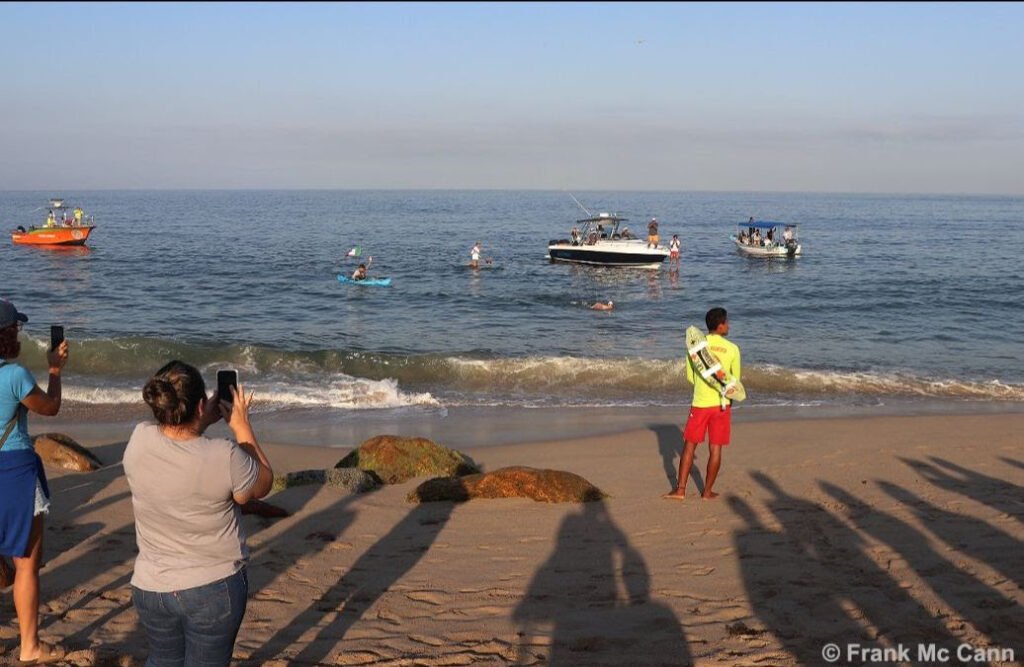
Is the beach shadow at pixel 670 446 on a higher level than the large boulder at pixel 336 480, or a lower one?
lower

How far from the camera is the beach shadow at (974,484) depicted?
24.7 feet

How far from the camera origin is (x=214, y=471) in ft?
10.1

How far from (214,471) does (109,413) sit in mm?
11635

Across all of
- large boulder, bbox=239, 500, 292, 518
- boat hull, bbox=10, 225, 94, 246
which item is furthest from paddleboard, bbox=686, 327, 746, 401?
boat hull, bbox=10, 225, 94, 246

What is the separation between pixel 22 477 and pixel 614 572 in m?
3.61

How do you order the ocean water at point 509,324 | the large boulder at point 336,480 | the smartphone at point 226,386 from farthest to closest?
the ocean water at point 509,324, the large boulder at point 336,480, the smartphone at point 226,386

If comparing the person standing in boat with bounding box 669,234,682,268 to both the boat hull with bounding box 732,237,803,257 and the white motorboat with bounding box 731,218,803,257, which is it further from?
the boat hull with bounding box 732,237,803,257

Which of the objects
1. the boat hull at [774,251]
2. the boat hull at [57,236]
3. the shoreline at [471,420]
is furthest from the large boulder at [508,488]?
the boat hull at [57,236]

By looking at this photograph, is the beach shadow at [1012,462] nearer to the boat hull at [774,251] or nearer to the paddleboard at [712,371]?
the paddleboard at [712,371]

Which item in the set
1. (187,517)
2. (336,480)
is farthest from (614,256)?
(187,517)

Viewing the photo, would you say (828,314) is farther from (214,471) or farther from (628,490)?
(214,471)

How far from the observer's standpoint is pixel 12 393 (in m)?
4.24

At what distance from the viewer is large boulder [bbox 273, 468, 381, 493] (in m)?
8.37

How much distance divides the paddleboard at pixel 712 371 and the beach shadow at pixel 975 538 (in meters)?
1.75
